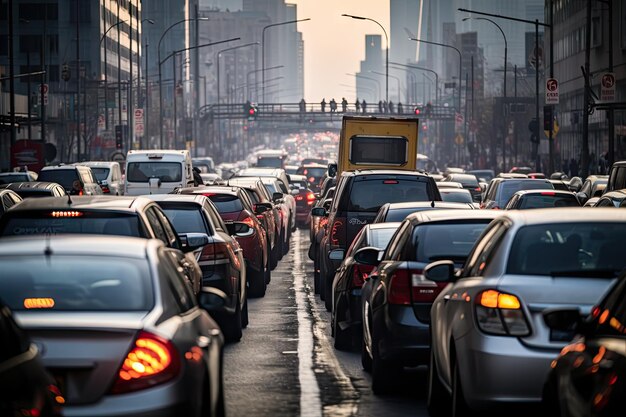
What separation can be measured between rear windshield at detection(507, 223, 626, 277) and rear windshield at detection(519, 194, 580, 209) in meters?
18.2

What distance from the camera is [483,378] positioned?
29.0ft

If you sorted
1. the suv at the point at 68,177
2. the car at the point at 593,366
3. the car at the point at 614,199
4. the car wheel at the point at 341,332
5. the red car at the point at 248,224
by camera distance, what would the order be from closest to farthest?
the car at the point at 593,366 < the car wheel at the point at 341,332 < the red car at the point at 248,224 < the car at the point at 614,199 < the suv at the point at 68,177

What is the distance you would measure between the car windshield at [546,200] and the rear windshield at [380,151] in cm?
1101

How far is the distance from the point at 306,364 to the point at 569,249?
5231mm

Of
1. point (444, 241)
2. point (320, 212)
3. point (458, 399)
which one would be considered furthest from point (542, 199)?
point (458, 399)

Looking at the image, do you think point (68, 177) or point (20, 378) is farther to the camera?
point (68, 177)

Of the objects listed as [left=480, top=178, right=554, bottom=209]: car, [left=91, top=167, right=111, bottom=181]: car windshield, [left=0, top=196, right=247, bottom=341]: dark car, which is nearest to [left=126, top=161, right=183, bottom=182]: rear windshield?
[left=91, top=167, right=111, bottom=181]: car windshield

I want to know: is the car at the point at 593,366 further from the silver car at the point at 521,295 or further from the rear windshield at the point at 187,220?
the rear windshield at the point at 187,220

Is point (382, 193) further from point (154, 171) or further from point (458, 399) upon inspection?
point (154, 171)

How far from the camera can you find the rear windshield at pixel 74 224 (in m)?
12.3

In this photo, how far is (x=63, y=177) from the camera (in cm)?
4325

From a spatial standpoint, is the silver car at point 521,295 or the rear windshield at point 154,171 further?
the rear windshield at point 154,171

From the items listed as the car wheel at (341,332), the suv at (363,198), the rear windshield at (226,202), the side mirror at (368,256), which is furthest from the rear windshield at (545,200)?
the side mirror at (368,256)

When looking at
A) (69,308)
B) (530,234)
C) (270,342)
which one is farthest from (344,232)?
(69,308)
